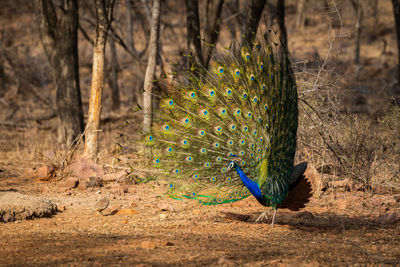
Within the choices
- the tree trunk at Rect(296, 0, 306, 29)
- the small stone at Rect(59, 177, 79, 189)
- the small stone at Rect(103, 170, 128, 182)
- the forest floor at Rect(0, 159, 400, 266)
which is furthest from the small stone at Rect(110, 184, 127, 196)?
the tree trunk at Rect(296, 0, 306, 29)

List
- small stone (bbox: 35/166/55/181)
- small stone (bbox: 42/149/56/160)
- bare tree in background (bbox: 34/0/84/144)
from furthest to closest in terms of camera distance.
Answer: bare tree in background (bbox: 34/0/84/144)
small stone (bbox: 42/149/56/160)
small stone (bbox: 35/166/55/181)

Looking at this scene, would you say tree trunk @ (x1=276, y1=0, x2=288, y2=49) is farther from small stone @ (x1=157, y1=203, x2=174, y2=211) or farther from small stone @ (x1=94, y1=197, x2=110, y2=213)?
small stone @ (x1=94, y1=197, x2=110, y2=213)

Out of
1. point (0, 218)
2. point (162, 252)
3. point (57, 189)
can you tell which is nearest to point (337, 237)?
point (162, 252)

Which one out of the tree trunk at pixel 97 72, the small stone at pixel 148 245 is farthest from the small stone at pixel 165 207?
the tree trunk at pixel 97 72

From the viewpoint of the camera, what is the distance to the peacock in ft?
19.2

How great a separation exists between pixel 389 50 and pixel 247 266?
88.9 feet

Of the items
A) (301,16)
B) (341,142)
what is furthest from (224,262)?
(301,16)

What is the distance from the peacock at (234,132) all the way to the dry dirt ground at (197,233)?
1.55ft

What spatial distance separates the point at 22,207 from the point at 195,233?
7.28 feet

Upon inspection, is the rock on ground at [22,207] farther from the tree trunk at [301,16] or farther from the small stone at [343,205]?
the tree trunk at [301,16]

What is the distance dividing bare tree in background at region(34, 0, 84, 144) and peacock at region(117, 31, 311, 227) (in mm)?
5609

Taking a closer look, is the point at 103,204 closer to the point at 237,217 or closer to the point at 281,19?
the point at 237,217

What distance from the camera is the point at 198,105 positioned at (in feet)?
20.2

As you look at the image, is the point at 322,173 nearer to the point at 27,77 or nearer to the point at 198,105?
the point at 198,105
